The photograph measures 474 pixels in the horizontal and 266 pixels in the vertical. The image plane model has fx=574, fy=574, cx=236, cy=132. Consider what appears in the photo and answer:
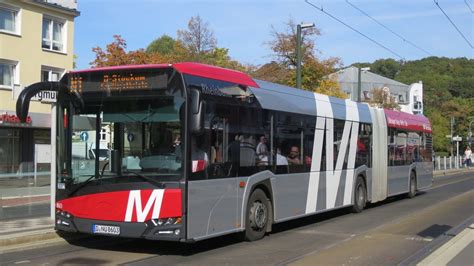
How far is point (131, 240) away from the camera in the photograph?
10562mm

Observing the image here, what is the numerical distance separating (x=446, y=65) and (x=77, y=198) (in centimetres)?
9968

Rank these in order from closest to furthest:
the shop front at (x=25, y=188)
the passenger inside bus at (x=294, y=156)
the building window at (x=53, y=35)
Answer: the passenger inside bus at (x=294, y=156) < the shop front at (x=25, y=188) < the building window at (x=53, y=35)

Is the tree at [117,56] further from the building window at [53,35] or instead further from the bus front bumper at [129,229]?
the bus front bumper at [129,229]

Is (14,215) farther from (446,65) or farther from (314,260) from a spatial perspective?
(446,65)

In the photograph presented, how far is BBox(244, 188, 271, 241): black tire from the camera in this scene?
10273 millimetres

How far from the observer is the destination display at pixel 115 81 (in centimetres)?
870

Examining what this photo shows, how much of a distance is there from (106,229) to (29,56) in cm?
2643

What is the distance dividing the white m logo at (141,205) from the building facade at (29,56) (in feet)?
74.7

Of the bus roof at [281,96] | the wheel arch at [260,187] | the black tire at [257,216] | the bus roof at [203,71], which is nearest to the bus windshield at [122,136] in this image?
the bus roof at [203,71]

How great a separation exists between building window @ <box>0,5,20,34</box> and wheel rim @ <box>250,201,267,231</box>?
Answer: 2519cm

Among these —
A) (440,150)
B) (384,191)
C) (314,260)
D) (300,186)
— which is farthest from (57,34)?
(440,150)

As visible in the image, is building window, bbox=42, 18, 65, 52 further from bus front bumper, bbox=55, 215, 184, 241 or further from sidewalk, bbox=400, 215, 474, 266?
sidewalk, bbox=400, 215, 474, 266

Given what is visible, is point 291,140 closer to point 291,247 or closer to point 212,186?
point 291,247

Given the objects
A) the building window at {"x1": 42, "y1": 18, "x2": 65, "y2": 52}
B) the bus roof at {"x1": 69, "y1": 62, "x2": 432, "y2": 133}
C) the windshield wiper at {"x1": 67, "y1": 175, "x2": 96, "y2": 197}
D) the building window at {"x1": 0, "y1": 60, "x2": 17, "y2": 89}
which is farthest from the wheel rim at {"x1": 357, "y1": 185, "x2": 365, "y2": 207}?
the building window at {"x1": 42, "y1": 18, "x2": 65, "y2": 52}
